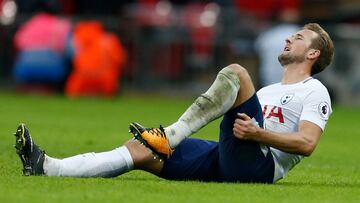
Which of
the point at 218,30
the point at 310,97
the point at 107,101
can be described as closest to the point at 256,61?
the point at 218,30

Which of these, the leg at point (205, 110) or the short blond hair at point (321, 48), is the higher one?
the short blond hair at point (321, 48)

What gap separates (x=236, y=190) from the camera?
8945 mm

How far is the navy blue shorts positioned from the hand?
119 millimetres

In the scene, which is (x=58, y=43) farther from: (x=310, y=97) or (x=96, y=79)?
(x=310, y=97)

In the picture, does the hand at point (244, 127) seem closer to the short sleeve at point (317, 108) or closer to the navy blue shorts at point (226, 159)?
the navy blue shorts at point (226, 159)

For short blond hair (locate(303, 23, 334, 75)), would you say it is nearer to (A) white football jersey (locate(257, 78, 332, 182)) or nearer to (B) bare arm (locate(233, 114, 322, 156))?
(A) white football jersey (locate(257, 78, 332, 182))

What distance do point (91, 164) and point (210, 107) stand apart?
103 cm

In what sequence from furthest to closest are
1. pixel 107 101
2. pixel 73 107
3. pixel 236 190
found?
pixel 107 101 → pixel 73 107 → pixel 236 190

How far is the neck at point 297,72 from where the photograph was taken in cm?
970

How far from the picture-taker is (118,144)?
14516mm

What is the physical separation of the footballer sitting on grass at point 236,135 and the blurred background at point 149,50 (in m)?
13.1

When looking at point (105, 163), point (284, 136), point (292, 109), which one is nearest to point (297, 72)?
point (292, 109)

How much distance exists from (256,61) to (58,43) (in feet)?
12.6

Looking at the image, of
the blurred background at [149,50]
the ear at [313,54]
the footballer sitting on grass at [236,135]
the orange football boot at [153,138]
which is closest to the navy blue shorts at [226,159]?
the footballer sitting on grass at [236,135]
